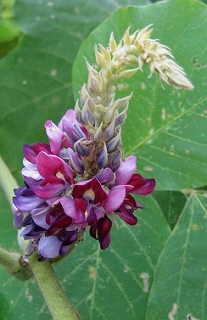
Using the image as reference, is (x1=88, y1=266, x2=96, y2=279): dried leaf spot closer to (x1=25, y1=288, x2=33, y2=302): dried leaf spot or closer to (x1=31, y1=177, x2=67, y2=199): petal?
(x1=25, y1=288, x2=33, y2=302): dried leaf spot

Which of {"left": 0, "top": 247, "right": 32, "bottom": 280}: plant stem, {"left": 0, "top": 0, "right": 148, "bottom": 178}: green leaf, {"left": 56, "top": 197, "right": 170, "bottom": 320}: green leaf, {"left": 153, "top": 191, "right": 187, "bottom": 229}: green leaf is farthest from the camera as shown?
{"left": 0, "top": 0, "right": 148, "bottom": 178}: green leaf

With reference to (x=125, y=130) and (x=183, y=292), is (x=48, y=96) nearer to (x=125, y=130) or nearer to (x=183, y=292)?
(x=125, y=130)

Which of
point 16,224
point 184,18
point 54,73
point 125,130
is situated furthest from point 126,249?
point 54,73

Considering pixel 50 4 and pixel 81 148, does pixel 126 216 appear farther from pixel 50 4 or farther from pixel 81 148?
pixel 50 4

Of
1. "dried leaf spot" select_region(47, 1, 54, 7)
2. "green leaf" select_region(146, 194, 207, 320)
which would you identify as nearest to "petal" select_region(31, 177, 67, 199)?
"green leaf" select_region(146, 194, 207, 320)

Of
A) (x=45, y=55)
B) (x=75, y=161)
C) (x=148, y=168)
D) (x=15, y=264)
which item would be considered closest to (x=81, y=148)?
(x=75, y=161)
